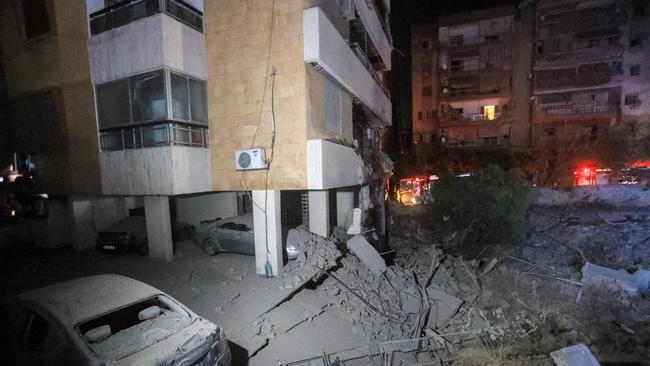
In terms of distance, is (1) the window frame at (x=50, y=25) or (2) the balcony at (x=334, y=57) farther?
(1) the window frame at (x=50, y=25)

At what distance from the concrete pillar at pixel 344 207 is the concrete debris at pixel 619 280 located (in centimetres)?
956

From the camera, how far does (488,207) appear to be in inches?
645

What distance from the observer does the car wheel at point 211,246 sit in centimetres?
1166

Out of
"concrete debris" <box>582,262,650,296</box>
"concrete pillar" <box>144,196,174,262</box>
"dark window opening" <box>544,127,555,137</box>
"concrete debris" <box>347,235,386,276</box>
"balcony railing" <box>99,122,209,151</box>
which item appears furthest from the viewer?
"dark window opening" <box>544,127,555,137</box>

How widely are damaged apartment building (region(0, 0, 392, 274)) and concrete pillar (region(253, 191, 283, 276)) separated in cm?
4

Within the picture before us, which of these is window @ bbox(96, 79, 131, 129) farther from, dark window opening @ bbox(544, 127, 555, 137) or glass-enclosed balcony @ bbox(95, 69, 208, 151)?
dark window opening @ bbox(544, 127, 555, 137)

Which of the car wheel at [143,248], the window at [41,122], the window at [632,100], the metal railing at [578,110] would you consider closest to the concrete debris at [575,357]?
the car wheel at [143,248]

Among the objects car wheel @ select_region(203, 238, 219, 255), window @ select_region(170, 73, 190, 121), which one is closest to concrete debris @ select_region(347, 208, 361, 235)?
car wheel @ select_region(203, 238, 219, 255)

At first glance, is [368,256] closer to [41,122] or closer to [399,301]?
[399,301]

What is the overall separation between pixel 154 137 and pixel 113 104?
227 centimetres

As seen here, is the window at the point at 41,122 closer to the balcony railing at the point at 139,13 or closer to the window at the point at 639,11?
the balcony railing at the point at 139,13

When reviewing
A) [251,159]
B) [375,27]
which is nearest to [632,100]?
[375,27]

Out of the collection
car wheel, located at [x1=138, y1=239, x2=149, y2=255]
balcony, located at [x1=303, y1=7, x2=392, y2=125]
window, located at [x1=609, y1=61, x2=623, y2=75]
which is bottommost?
car wheel, located at [x1=138, y1=239, x2=149, y2=255]

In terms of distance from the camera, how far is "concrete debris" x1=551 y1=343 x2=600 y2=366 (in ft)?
18.7
